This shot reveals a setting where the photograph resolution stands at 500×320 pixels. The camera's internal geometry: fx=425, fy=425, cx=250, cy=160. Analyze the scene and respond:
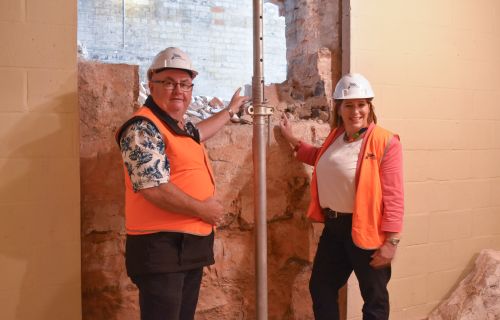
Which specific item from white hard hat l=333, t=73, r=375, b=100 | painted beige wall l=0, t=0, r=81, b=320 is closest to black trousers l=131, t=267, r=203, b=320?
painted beige wall l=0, t=0, r=81, b=320

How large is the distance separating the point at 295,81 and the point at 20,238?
5.79ft

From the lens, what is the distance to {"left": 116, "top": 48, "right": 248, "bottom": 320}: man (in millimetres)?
1465

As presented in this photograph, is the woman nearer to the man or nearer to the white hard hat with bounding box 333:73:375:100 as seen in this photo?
the white hard hat with bounding box 333:73:375:100

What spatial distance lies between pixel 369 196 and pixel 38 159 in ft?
4.62

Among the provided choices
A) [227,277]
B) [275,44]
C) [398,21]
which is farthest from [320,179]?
[275,44]

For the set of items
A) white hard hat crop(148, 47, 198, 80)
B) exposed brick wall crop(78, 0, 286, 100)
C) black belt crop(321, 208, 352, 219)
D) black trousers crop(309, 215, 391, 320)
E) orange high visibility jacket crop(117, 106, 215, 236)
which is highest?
exposed brick wall crop(78, 0, 286, 100)

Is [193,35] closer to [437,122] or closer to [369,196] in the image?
[437,122]

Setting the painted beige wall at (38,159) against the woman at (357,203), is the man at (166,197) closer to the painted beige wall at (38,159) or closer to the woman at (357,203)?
the painted beige wall at (38,159)

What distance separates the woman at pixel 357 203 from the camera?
1.82 m

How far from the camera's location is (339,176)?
6.25 feet

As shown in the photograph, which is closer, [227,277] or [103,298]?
[103,298]

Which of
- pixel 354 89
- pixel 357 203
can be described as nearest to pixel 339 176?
pixel 357 203

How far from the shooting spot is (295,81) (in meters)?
2.71

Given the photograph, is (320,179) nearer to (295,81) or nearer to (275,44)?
(295,81)
